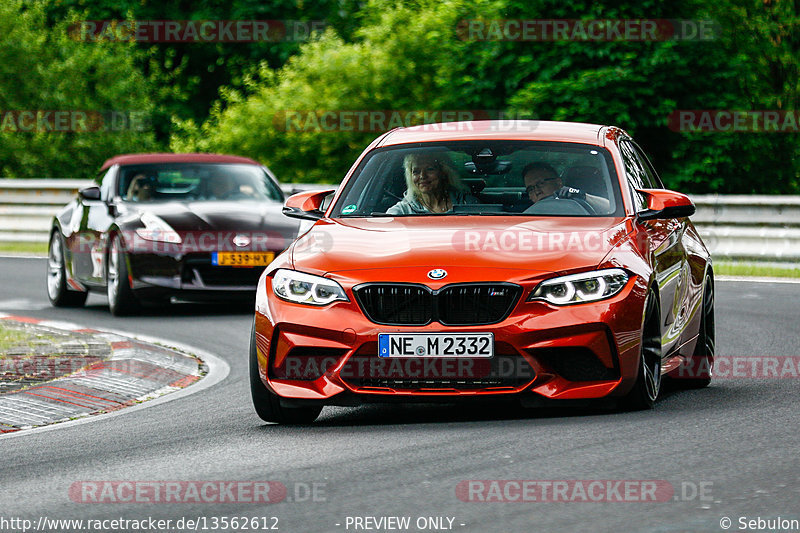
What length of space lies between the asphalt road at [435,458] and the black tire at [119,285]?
5236mm

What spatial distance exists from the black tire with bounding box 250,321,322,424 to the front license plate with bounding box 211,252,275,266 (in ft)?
22.2

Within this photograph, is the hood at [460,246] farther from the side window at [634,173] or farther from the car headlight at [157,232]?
the car headlight at [157,232]

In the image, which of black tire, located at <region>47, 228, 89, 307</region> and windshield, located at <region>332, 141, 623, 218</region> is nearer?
windshield, located at <region>332, 141, 623, 218</region>

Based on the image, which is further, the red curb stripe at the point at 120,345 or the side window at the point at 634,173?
the red curb stripe at the point at 120,345

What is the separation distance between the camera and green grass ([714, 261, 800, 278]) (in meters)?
19.3

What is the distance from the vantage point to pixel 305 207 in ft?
30.7

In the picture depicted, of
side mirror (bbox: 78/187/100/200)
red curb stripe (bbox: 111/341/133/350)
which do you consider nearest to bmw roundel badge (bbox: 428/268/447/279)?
red curb stripe (bbox: 111/341/133/350)

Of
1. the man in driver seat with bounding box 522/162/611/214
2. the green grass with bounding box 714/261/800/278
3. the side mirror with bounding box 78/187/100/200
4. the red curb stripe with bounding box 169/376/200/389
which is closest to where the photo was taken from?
the man in driver seat with bounding box 522/162/611/214

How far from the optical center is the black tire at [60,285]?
16.4 m

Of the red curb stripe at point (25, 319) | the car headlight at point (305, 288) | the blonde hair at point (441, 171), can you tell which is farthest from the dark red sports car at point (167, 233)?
the car headlight at point (305, 288)

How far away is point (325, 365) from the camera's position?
7.89m

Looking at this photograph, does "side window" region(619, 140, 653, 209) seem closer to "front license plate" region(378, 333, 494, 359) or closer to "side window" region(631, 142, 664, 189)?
"side window" region(631, 142, 664, 189)

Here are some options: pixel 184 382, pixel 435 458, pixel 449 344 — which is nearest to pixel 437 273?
pixel 449 344

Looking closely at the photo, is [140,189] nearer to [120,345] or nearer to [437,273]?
[120,345]
